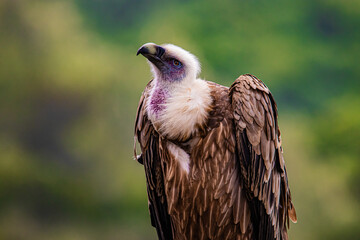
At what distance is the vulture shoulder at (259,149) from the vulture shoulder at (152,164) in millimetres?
469

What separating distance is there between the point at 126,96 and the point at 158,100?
2.14m

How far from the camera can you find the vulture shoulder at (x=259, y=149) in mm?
2383

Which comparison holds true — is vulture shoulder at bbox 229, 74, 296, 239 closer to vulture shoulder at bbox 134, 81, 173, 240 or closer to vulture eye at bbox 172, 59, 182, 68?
vulture eye at bbox 172, 59, 182, 68

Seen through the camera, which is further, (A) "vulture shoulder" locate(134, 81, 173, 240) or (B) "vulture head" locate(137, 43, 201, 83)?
(A) "vulture shoulder" locate(134, 81, 173, 240)

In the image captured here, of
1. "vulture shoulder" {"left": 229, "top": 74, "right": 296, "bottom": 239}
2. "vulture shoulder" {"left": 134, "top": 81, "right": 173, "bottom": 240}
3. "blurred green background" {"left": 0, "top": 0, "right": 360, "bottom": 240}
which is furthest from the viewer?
"blurred green background" {"left": 0, "top": 0, "right": 360, "bottom": 240}

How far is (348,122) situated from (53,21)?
126 inches

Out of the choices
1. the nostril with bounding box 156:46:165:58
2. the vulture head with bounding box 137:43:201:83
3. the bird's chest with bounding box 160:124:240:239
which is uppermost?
the nostril with bounding box 156:46:165:58

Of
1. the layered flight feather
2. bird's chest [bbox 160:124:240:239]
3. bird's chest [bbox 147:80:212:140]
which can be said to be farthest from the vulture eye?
bird's chest [bbox 160:124:240:239]

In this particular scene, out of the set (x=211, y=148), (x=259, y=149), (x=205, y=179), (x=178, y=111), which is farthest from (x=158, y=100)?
(x=259, y=149)

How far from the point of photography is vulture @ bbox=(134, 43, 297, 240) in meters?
2.40

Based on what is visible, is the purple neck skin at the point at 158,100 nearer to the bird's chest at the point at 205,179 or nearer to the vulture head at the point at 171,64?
the vulture head at the point at 171,64

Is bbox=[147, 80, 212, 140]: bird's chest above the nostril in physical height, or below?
below

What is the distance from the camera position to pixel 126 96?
14.9 feet

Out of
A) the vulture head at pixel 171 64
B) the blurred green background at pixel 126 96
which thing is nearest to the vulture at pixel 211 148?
the vulture head at pixel 171 64
